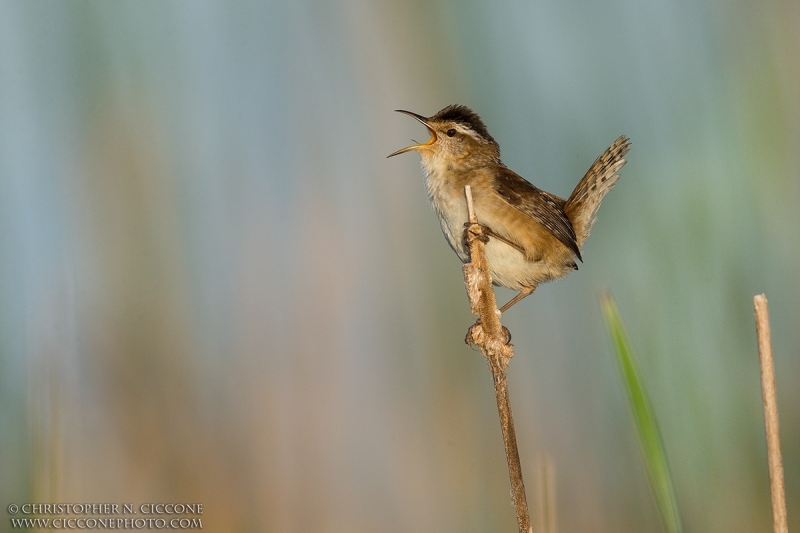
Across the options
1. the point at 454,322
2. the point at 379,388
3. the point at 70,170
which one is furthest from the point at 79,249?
the point at 454,322

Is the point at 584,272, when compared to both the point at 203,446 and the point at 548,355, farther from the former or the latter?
the point at 203,446

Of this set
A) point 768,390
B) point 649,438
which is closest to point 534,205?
point 768,390

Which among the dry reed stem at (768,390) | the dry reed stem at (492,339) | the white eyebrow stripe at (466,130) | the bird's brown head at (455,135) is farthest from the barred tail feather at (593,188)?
the dry reed stem at (768,390)

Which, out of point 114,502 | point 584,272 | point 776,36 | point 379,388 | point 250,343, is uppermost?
point 776,36

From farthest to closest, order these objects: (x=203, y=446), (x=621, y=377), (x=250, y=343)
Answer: (x=250, y=343)
(x=203, y=446)
(x=621, y=377)

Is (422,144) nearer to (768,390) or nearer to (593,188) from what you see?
(593,188)

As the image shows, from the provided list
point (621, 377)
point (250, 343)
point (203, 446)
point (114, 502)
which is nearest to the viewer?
point (621, 377)

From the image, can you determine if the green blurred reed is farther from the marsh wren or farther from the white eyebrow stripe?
the white eyebrow stripe
